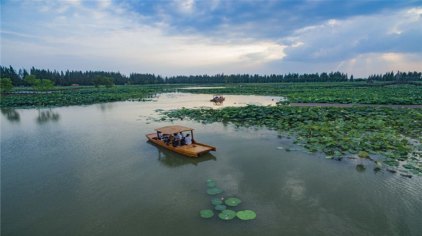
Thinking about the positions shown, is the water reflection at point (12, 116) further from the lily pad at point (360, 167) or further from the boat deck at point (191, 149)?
the lily pad at point (360, 167)

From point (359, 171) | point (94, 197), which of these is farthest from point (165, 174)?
point (359, 171)

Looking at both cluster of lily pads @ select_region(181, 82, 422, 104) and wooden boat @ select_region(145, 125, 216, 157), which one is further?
cluster of lily pads @ select_region(181, 82, 422, 104)

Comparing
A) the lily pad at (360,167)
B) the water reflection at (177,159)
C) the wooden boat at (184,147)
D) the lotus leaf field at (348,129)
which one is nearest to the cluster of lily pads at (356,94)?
the lotus leaf field at (348,129)

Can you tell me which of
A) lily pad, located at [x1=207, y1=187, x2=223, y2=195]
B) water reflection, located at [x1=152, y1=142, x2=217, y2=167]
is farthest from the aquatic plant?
water reflection, located at [x1=152, y1=142, x2=217, y2=167]

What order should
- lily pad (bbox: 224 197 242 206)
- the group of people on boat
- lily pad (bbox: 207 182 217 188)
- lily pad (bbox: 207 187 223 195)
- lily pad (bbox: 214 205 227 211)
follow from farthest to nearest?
the group of people on boat
lily pad (bbox: 207 182 217 188)
lily pad (bbox: 207 187 223 195)
lily pad (bbox: 224 197 242 206)
lily pad (bbox: 214 205 227 211)

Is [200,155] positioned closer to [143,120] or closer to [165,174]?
[165,174]

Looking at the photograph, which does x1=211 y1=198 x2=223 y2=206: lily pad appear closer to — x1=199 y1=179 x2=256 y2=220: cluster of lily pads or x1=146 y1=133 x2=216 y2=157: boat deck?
x1=199 y1=179 x2=256 y2=220: cluster of lily pads

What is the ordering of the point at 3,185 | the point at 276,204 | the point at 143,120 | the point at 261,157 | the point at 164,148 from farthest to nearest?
the point at 143,120 → the point at 164,148 → the point at 261,157 → the point at 3,185 → the point at 276,204
